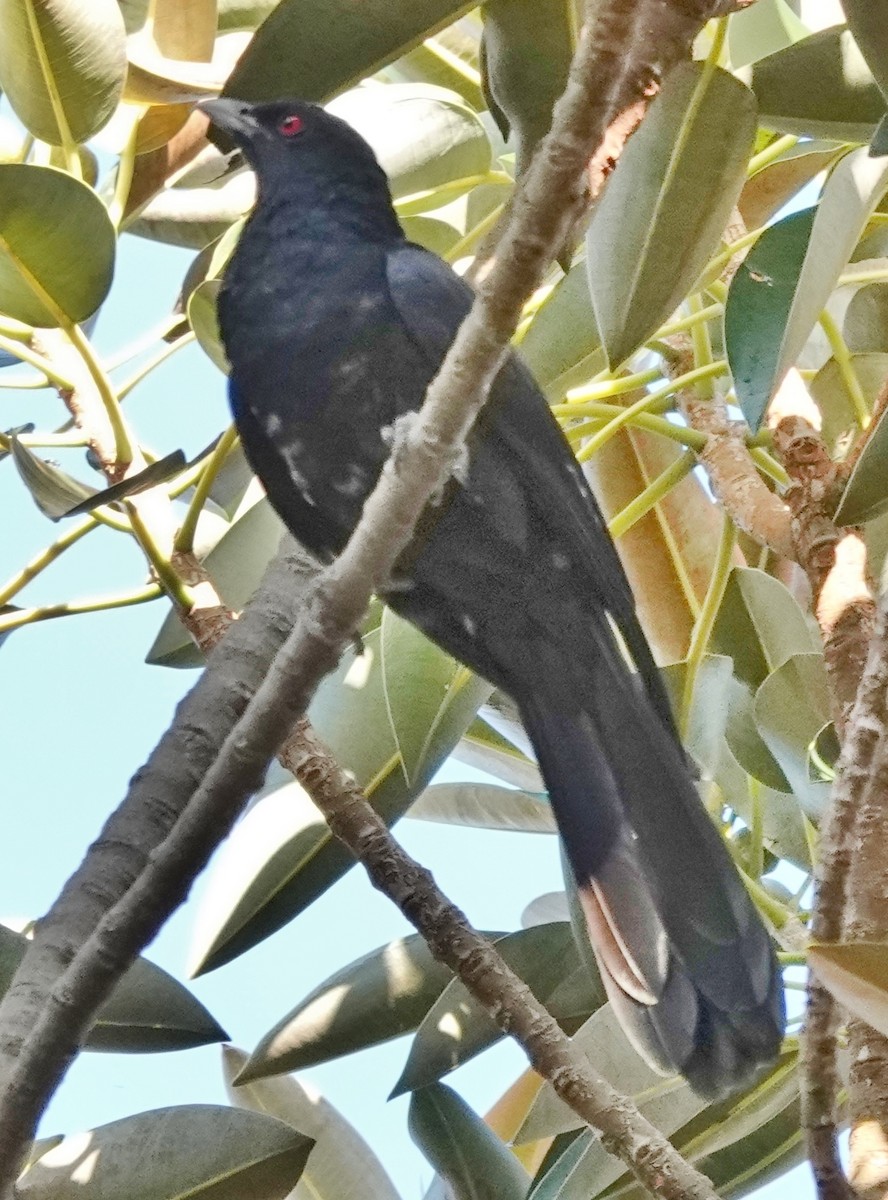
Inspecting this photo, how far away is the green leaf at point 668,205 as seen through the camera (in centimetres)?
134

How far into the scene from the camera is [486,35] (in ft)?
4.52

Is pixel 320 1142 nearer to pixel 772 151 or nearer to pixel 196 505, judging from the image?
pixel 196 505

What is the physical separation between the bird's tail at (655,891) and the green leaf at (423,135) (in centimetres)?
60

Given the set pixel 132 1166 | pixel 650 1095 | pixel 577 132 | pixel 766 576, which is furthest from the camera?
pixel 766 576

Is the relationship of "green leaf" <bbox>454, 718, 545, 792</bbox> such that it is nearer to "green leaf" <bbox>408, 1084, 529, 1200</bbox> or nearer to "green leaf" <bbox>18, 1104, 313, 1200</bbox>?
"green leaf" <bbox>408, 1084, 529, 1200</bbox>

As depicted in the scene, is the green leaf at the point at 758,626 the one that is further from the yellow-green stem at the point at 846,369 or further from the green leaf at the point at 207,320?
the green leaf at the point at 207,320

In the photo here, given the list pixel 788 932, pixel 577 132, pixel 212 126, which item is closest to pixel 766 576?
pixel 788 932

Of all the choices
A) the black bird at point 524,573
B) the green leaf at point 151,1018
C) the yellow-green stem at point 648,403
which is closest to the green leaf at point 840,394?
the yellow-green stem at point 648,403

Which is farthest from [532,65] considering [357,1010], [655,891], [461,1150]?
[461,1150]

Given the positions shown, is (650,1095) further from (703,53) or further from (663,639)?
(703,53)

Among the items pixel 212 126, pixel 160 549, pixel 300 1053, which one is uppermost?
pixel 212 126

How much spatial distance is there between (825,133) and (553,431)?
1.35 feet

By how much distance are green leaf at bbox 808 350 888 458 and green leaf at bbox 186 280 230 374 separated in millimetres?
724

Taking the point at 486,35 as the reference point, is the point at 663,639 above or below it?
below
